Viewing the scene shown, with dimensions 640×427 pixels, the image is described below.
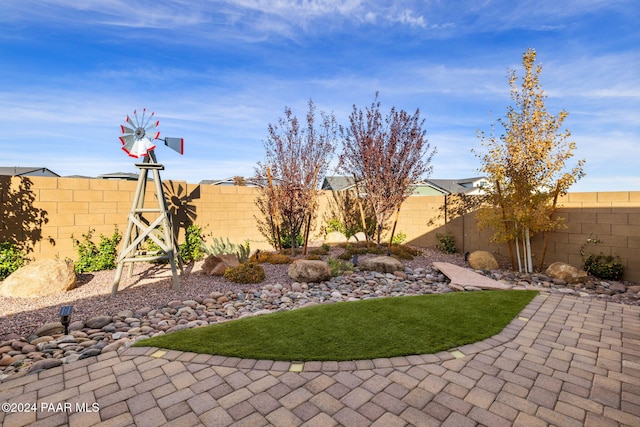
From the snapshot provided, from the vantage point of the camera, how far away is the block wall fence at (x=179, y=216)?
5945mm

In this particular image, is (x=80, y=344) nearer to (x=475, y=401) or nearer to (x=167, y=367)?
(x=167, y=367)

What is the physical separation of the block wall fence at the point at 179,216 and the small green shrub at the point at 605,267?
0.49 feet

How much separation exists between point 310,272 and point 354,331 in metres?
2.66

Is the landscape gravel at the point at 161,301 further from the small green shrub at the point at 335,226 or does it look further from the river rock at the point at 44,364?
the small green shrub at the point at 335,226

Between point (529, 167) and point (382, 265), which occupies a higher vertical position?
point (529, 167)

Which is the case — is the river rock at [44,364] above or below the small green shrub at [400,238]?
below

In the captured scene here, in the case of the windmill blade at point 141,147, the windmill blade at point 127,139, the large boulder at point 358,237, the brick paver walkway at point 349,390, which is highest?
the windmill blade at point 127,139

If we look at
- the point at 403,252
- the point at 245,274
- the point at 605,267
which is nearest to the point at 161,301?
the point at 245,274

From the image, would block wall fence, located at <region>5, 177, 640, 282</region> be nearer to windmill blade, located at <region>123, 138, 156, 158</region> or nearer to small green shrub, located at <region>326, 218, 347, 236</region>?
windmill blade, located at <region>123, 138, 156, 158</region>

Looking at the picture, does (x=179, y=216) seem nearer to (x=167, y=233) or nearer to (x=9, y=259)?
(x=167, y=233)

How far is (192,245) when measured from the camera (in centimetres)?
830

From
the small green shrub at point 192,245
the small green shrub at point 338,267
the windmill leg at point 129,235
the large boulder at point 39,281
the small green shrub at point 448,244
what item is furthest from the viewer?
the small green shrub at point 448,244

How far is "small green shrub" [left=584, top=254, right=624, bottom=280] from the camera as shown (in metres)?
6.38

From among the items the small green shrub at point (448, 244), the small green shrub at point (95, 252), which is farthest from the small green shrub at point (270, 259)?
the small green shrub at point (448, 244)
